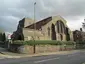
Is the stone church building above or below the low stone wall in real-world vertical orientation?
above

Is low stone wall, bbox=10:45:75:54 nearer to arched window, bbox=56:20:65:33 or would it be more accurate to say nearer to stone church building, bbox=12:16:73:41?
stone church building, bbox=12:16:73:41

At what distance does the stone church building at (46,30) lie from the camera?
51931 mm

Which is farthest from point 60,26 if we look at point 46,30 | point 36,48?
point 36,48

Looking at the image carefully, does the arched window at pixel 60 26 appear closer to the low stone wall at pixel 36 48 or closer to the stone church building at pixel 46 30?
the stone church building at pixel 46 30

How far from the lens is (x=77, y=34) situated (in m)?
82.2

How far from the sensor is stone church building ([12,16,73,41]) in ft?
170

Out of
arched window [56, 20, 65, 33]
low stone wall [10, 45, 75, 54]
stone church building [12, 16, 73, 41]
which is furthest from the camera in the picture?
arched window [56, 20, 65, 33]

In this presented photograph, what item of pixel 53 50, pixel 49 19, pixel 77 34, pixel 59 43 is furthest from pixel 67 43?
pixel 77 34

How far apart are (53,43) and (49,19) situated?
1871 cm

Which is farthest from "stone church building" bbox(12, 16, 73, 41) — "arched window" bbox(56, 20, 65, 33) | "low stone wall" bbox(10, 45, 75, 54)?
"low stone wall" bbox(10, 45, 75, 54)

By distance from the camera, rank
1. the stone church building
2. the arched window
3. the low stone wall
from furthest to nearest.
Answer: the arched window < the stone church building < the low stone wall

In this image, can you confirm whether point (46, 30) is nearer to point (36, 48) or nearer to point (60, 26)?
point (60, 26)

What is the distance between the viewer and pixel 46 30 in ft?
198

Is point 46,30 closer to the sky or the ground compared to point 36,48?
closer to the sky
